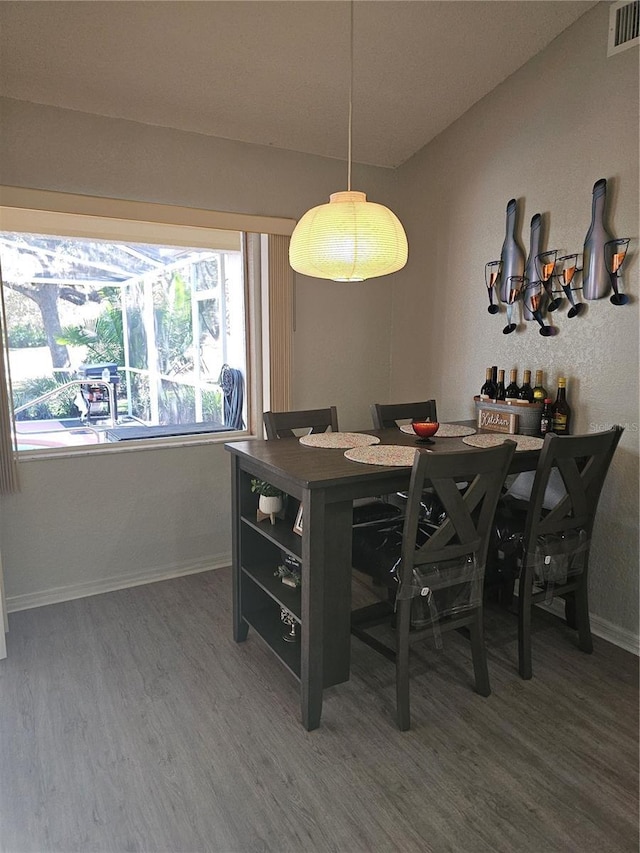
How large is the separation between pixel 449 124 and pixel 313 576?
2875mm

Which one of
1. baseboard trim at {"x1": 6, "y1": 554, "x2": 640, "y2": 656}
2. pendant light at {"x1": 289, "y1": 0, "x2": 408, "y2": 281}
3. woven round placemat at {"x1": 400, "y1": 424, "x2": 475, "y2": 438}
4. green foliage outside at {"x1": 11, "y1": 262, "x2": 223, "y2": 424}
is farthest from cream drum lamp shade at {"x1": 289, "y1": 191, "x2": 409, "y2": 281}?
baseboard trim at {"x1": 6, "y1": 554, "x2": 640, "y2": 656}

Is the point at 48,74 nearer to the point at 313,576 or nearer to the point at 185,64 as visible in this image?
the point at 185,64

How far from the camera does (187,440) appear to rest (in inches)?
137

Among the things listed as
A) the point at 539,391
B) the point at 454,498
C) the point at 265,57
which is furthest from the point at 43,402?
the point at 539,391

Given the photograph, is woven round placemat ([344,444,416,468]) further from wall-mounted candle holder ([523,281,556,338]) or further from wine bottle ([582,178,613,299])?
wine bottle ([582,178,613,299])

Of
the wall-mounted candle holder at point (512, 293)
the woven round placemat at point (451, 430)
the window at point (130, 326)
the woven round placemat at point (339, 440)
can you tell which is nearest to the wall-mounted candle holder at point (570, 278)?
the wall-mounted candle holder at point (512, 293)

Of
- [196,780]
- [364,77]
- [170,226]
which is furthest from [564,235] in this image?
[196,780]

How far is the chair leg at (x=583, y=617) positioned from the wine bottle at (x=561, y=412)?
2.39 feet

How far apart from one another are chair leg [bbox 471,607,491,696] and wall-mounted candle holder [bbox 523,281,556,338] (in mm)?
1514

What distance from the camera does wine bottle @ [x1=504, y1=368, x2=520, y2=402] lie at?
2982 millimetres

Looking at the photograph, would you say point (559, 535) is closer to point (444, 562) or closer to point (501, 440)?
point (501, 440)

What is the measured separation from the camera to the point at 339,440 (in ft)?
8.60

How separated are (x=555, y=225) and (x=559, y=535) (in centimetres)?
157

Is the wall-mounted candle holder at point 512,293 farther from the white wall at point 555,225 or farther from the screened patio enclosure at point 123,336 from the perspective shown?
the screened patio enclosure at point 123,336
